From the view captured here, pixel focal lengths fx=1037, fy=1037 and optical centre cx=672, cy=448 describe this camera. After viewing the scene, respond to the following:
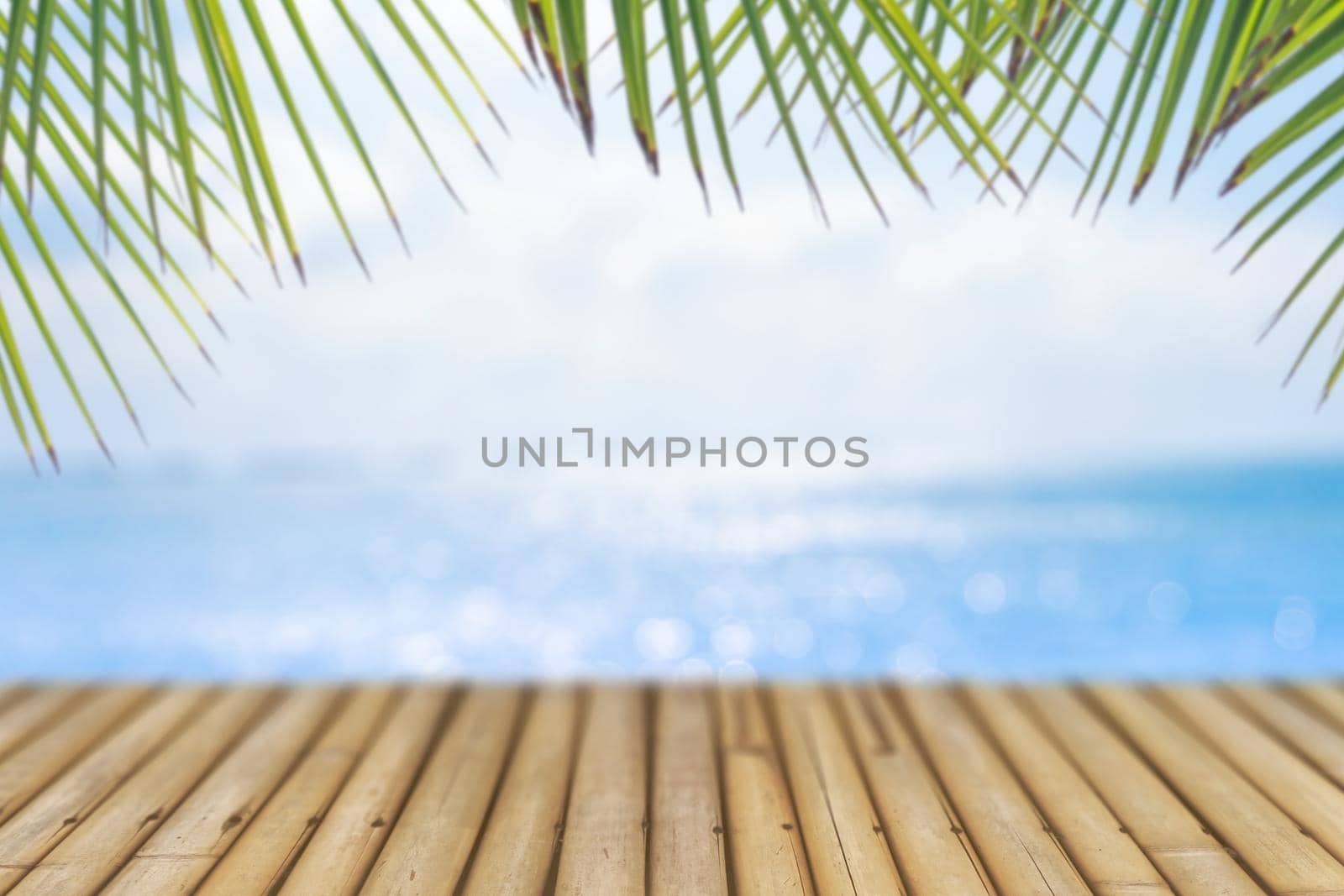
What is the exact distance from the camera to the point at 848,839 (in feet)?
3.84

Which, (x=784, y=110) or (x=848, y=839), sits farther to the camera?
(x=848, y=839)

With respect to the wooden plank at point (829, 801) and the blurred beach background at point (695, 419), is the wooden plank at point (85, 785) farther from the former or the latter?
the blurred beach background at point (695, 419)

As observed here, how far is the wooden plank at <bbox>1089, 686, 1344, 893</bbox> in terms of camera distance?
1.09 m

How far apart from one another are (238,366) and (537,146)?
18.6ft

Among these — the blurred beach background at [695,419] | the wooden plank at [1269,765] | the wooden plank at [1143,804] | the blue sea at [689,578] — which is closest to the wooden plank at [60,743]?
the wooden plank at [1143,804]

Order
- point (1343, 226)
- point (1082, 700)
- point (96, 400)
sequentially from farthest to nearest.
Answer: point (96, 400), point (1082, 700), point (1343, 226)

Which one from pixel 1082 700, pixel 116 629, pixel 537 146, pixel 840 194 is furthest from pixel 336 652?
pixel 840 194

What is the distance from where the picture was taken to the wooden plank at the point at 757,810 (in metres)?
1.07

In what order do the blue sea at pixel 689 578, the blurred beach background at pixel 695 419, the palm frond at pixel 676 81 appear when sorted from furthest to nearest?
the blurred beach background at pixel 695 419, the blue sea at pixel 689 578, the palm frond at pixel 676 81

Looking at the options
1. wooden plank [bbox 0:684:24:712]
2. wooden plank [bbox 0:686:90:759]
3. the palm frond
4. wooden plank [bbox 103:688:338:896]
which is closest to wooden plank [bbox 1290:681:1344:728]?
the palm frond

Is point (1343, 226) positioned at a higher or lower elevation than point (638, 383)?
higher

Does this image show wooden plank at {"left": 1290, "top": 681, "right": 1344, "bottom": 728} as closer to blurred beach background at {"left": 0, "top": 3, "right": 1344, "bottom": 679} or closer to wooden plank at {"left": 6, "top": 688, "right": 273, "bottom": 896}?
wooden plank at {"left": 6, "top": 688, "right": 273, "bottom": 896}

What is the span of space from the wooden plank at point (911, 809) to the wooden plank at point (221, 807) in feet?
2.48

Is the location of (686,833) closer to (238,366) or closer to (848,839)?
(848,839)
